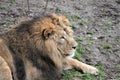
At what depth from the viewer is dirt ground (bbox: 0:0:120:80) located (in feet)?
19.2

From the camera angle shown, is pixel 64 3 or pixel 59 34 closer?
pixel 59 34

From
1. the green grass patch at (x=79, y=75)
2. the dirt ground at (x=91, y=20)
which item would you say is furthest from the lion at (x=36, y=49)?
the dirt ground at (x=91, y=20)

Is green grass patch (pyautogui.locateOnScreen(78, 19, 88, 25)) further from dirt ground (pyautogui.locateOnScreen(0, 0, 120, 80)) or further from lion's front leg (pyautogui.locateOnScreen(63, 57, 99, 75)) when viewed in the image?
lion's front leg (pyautogui.locateOnScreen(63, 57, 99, 75))

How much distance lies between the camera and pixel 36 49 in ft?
15.5

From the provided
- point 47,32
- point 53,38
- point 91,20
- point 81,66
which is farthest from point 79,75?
point 91,20

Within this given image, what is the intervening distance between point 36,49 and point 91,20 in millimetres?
2658

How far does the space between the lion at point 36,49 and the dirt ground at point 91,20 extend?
1.02 metres

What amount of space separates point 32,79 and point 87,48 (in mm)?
1562

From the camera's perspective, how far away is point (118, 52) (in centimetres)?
600

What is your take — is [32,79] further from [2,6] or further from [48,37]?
[2,6]

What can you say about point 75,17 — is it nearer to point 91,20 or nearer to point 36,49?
point 91,20

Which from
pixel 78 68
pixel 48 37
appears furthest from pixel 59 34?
pixel 78 68

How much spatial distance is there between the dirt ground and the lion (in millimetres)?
1020

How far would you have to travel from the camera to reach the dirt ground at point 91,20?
585 centimetres
